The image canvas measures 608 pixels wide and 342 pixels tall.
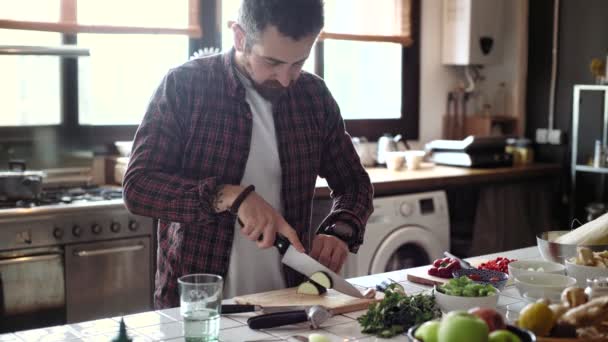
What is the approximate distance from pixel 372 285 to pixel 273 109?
1.83 ft

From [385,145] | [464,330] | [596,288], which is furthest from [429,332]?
[385,145]

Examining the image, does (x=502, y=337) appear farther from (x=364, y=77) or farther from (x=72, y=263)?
(x=364, y=77)

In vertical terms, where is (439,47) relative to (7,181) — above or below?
above

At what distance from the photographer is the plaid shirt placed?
1964 millimetres

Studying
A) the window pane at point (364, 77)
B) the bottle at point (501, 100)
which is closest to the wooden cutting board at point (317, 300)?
Result: the window pane at point (364, 77)

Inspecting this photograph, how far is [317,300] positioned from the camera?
187 centimetres

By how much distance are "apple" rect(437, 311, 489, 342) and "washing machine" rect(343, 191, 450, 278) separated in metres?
2.54

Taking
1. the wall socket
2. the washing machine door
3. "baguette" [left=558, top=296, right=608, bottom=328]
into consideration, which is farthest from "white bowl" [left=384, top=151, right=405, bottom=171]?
"baguette" [left=558, top=296, right=608, bottom=328]

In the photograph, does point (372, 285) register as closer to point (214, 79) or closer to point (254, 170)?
point (254, 170)

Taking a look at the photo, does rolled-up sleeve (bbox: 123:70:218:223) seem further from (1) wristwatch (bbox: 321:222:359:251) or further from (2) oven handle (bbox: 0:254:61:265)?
(2) oven handle (bbox: 0:254:61:265)

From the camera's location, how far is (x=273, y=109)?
2217mm

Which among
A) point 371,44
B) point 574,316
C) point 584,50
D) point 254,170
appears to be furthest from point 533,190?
point 574,316

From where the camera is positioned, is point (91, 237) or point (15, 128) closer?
point (91, 237)

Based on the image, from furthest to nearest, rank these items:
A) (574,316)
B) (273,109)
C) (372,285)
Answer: (273,109), (372,285), (574,316)
